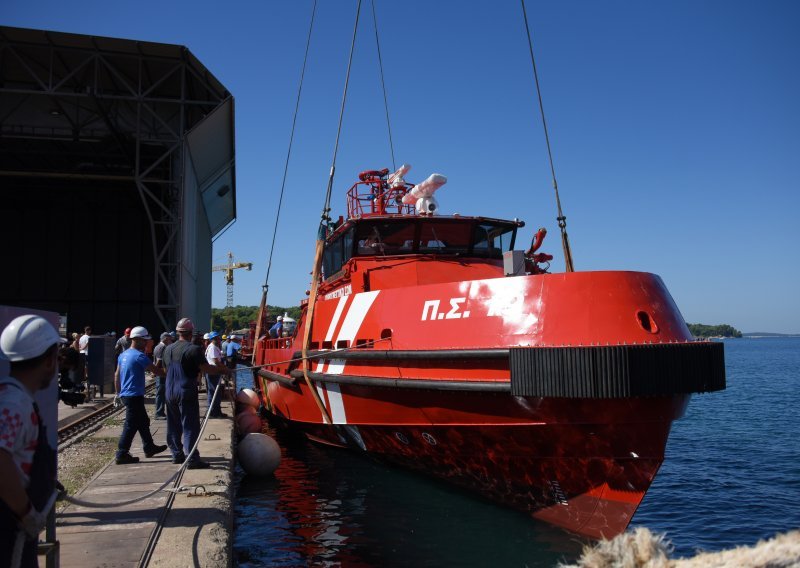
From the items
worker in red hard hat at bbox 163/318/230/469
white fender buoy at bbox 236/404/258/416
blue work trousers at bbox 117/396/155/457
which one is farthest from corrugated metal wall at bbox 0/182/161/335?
worker in red hard hat at bbox 163/318/230/469

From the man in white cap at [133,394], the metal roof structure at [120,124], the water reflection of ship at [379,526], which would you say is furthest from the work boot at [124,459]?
the metal roof structure at [120,124]

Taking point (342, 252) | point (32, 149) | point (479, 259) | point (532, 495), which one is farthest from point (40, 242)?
point (532, 495)

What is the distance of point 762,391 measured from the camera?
2128 centimetres

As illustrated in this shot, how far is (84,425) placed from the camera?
8.16m

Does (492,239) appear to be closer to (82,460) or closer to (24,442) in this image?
(82,460)

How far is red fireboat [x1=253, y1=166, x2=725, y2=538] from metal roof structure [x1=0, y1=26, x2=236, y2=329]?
419 inches

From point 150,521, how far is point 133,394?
1.73 meters

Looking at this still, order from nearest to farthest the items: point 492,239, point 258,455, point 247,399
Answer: point 258,455 → point 492,239 → point 247,399

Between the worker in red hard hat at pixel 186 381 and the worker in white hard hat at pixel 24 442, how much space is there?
125 inches

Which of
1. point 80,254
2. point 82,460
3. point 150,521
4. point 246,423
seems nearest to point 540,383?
point 150,521

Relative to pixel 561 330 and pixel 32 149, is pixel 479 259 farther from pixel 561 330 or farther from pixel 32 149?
pixel 32 149

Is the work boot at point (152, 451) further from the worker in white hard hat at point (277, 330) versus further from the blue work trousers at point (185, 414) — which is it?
the worker in white hard hat at point (277, 330)

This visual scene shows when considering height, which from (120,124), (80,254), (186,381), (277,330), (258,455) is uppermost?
(120,124)

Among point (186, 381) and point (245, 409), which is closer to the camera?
point (186, 381)
